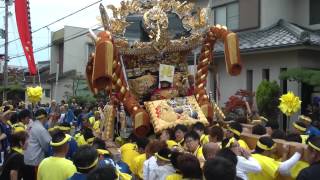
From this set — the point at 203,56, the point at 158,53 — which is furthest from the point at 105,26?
the point at 203,56

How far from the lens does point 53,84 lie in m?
34.5

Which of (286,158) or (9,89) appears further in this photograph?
(9,89)

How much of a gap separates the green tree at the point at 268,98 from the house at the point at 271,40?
1.05 metres

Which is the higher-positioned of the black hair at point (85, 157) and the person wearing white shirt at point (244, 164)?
the black hair at point (85, 157)

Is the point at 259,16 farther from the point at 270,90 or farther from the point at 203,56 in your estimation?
the point at 203,56

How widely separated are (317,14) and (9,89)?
70.2 ft

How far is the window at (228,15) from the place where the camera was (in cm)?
1773

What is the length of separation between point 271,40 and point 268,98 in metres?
2.13

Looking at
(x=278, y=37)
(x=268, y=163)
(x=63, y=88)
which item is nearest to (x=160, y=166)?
(x=268, y=163)

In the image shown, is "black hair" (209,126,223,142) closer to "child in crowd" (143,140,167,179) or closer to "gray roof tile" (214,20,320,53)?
"child in crowd" (143,140,167,179)

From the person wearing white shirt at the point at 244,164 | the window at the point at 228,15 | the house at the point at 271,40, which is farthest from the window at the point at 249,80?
the person wearing white shirt at the point at 244,164

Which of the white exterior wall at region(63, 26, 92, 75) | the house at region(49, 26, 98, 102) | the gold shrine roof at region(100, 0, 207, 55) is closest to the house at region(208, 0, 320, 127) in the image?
the gold shrine roof at region(100, 0, 207, 55)

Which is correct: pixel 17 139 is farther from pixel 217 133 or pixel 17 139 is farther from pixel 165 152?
pixel 217 133

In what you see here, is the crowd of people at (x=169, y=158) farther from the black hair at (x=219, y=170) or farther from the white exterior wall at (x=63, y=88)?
the white exterior wall at (x=63, y=88)
